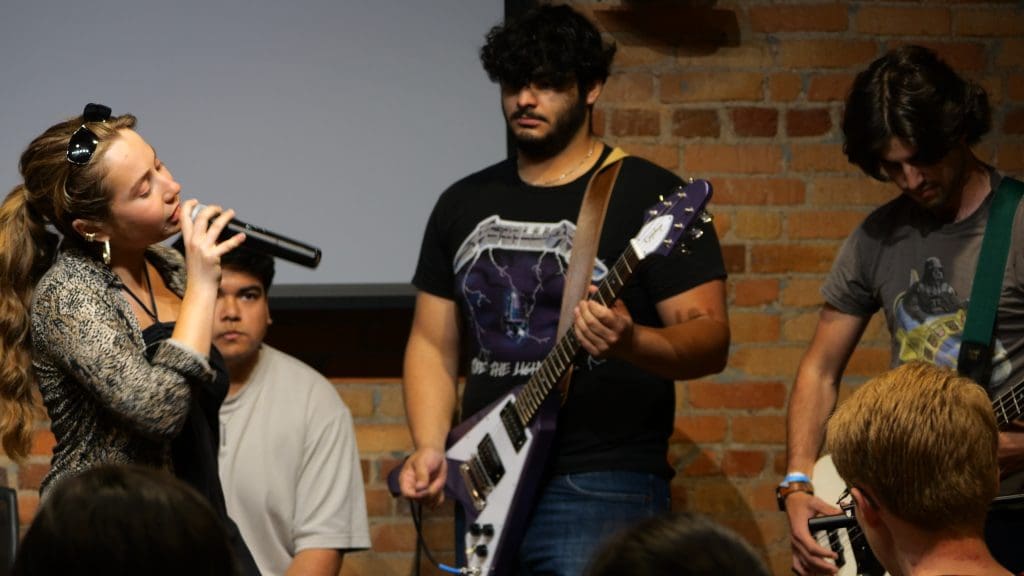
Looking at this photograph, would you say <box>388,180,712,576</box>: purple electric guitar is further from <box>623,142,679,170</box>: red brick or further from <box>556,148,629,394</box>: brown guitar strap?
<box>623,142,679,170</box>: red brick

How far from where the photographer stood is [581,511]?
101 inches

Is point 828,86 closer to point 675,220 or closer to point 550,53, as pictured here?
point 550,53

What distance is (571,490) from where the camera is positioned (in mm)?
2588

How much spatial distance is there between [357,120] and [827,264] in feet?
4.03

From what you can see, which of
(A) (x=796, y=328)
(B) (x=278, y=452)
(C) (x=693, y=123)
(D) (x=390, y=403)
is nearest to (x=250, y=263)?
(B) (x=278, y=452)

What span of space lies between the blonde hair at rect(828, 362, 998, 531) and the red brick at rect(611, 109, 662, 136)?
1.69 metres

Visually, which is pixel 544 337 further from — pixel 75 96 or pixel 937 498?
pixel 75 96

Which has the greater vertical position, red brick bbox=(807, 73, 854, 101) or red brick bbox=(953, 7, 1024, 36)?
red brick bbox=(953, 7, 1024, 36)

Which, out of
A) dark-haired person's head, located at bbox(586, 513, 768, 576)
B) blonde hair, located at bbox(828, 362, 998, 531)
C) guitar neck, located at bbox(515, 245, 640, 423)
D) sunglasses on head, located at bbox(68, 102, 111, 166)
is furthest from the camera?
guitar neck, located at bbox(515, 245, 640, 423)

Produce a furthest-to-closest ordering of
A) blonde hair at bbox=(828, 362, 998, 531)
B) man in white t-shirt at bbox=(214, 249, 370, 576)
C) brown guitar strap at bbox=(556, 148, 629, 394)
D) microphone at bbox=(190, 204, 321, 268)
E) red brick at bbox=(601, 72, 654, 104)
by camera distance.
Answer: red brick at bbox=(601, 72, 654, 104), man in white t-shirt at bbox=(214, 249, 370, 576), brown guitar strap at bbox=(556, 148, 629, 394), microphone at bbox=(190, 204, 321, 268), blonde hair at bbox=(828, 362, 998, 531)

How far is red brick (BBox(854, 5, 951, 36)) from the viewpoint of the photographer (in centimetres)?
341

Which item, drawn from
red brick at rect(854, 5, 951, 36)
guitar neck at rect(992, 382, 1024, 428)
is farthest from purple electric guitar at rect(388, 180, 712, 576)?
red brick at rect(854, 5, 951, 36)

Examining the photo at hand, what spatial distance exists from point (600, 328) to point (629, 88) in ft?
3.71

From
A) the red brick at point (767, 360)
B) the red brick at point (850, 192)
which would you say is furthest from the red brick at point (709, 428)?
the red brick at point (850, 192)
